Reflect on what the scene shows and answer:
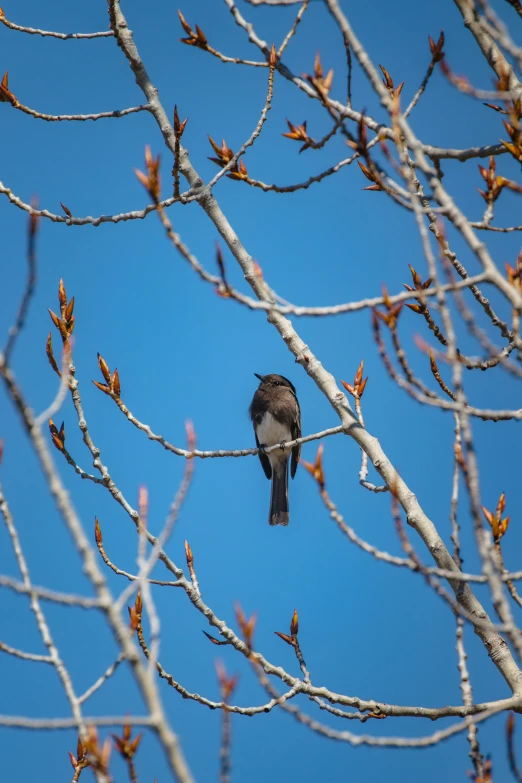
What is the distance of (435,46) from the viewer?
4.48m

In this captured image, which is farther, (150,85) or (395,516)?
(150,85)

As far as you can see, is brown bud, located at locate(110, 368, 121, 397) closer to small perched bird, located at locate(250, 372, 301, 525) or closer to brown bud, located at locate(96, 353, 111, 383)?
brown bud, located at locate(96, 353, 111, 383)

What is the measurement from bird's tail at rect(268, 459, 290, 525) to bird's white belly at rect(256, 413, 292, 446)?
0.27m

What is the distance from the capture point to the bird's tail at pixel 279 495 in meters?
8.91

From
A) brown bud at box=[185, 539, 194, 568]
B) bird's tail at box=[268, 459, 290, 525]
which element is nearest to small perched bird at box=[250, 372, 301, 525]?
bird's tail at box=[268, 459, 290, 525]

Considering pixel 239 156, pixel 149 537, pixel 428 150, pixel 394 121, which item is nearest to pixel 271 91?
pixel 239 156

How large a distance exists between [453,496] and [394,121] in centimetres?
140

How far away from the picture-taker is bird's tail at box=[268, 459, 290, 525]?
8.91m

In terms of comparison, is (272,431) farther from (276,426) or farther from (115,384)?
(115,384)

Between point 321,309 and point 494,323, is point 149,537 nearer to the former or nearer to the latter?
point 321,309

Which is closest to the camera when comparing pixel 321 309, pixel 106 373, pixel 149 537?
pixel 321 309

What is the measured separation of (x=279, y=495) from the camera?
9.13 m

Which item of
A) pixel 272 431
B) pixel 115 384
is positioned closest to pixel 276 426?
pixel 272 431

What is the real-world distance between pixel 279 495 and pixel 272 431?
786 millimetres
